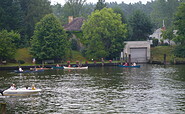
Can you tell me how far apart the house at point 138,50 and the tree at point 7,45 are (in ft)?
111

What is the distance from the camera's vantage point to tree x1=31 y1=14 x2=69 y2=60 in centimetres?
10700

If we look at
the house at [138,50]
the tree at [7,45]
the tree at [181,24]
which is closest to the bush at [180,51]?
the tree at [181,24]

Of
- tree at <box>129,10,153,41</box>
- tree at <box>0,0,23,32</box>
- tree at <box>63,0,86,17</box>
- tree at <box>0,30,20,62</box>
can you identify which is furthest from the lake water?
tree at <box>63,0,86,17</box>

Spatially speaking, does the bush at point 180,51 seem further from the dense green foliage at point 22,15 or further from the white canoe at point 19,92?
the white canoe at point 19,92

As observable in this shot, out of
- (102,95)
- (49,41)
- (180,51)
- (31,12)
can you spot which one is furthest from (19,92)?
(31,12)

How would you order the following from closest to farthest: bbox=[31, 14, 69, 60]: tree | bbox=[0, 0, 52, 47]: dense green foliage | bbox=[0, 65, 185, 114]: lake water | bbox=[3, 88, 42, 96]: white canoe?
bbox=[0, 65, 185, 114]: lake water → bbox=[3, 88, 42, 96]: white canoe → bbox=[31, 14, 69, 60]: tree → bbox=[0, 0, 52, 47]: dense green foliage

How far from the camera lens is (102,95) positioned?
55.1 meters

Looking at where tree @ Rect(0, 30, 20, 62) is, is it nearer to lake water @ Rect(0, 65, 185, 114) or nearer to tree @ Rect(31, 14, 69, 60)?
tree @ Rect(31, 14, 69, 60)

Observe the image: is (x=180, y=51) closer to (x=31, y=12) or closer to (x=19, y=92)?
(x=31, y=12)

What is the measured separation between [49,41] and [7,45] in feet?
38.8

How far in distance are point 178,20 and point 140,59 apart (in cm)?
1606

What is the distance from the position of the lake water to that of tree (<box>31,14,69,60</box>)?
28602 mm

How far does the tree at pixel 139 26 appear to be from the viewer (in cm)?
12938

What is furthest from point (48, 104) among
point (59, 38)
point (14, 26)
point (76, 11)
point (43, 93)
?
point (76, 11)
